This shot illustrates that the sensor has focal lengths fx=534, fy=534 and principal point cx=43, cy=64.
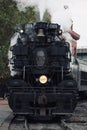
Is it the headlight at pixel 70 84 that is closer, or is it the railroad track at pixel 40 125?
the railroad track at pixel 40 125

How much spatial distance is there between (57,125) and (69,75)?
92.5 inches

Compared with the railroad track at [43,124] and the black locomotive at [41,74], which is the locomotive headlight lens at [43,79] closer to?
the black locomotive at [41,74]

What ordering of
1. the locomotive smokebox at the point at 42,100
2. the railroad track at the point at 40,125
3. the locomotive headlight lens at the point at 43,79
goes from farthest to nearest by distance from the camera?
1. the locomotive headlight lens at the point at 43,79
2. the locomotive smokebox at the point at 42,100
3. the railroad track at the point at 40,125

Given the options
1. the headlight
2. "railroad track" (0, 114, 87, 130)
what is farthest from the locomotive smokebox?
the headlight

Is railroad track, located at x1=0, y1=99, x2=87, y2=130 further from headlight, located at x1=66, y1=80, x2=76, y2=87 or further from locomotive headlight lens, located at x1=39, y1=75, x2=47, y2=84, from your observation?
locomotive headlight lens, located at x1=39, y1=75, x2=47, y2=84

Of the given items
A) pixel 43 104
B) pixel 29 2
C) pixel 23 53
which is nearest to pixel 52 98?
pixel 43 104

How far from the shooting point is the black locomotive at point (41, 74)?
19.4 m

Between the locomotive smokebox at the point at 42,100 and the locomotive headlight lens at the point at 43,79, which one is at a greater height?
the locomotive headlight lens at the point at 43,79

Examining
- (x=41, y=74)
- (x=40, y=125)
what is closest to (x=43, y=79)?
(x=41, y=74)

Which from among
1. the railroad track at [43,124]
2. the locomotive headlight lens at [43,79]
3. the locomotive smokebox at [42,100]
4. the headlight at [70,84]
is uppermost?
the locomotive headlight lens at [43,79]

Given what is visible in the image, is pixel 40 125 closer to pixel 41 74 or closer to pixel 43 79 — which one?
pixel 43 79

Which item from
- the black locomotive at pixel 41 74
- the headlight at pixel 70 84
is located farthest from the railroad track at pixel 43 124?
the headlight at pixel 70 84

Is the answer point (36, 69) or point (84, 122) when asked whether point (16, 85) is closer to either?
point (36, 69)

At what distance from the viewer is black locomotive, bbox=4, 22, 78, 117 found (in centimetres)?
1942
